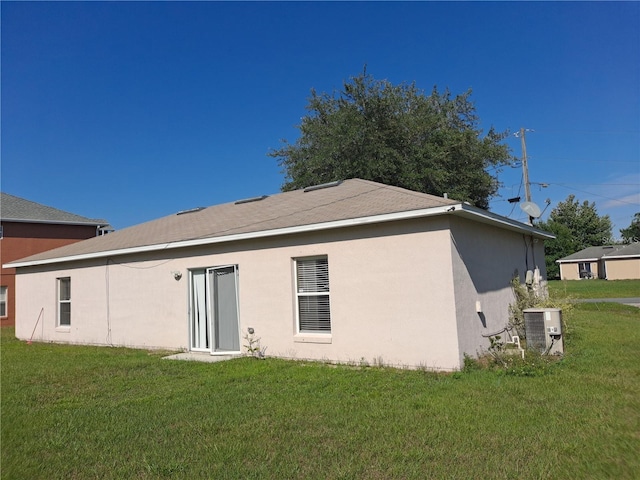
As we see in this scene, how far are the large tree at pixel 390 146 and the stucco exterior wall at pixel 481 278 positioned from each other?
388 inches

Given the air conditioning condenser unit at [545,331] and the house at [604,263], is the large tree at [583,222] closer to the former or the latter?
the house at [604,263]

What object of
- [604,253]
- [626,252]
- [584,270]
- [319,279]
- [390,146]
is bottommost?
[584,270]

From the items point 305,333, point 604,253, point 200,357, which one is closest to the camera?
point 305,333

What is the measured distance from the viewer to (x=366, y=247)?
8.79 meters

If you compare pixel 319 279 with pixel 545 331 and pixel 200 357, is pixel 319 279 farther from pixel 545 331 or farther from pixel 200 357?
pixel 545 331

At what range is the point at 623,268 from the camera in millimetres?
44438

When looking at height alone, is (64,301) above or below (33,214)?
below

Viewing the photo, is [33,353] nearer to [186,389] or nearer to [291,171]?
[186,389]

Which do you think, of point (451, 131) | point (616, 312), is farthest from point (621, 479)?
point (451, 131)

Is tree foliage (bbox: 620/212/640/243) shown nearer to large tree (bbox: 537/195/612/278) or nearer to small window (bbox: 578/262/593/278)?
large tree (bbox: 537/195/612/278)

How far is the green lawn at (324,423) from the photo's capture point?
4.02 metres

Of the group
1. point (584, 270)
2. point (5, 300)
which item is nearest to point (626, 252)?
point (584, 270)

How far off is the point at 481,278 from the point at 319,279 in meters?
3.22

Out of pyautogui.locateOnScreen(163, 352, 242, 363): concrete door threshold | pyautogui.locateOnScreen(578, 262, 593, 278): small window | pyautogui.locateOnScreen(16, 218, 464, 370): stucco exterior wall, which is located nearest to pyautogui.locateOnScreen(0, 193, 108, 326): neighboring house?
pyautogui.locateOnScreen(16, 218, 464, 370): stucco exterior wall
